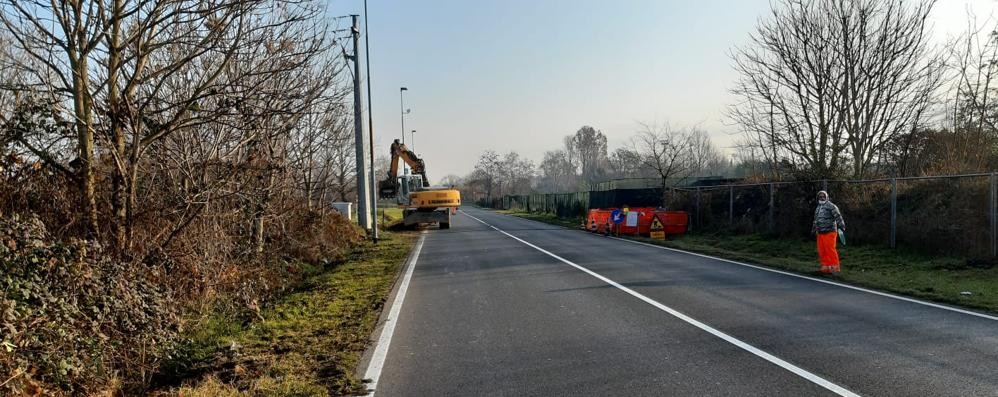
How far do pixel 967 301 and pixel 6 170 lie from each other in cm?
1205

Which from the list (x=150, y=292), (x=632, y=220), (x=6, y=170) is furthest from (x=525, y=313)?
(x=632, y=220)

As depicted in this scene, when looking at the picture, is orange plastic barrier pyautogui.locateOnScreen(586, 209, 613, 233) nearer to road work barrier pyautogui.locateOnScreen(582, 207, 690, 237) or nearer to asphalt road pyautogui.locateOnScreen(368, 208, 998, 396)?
road work barrier pyautogui.locateOnScreen(582, 207, 690, 237)

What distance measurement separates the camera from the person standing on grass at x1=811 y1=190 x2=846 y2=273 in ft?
38.6

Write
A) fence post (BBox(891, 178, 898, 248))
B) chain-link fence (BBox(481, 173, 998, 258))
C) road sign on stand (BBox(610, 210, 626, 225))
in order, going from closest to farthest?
chain-link fence (BBox(481, 173, 998, 258))
fence post (BBox(891, 178, 898, 248))
road sign on stand (BBox(610, 210, 626, 225))

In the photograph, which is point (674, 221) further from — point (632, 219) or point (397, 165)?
point (397, 165)

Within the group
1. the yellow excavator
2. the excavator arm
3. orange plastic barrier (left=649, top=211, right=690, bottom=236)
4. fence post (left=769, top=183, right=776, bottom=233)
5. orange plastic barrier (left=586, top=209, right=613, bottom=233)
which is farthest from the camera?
the excavator arm

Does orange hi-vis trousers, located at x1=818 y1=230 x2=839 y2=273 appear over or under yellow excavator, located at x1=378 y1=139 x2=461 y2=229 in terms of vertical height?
under

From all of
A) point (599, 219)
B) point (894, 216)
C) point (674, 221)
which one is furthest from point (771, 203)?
point (599, 219)

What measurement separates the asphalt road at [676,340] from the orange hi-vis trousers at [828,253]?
915 millimetres

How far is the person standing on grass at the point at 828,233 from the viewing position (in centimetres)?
1176

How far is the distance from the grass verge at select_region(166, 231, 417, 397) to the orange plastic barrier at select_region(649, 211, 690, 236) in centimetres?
1453

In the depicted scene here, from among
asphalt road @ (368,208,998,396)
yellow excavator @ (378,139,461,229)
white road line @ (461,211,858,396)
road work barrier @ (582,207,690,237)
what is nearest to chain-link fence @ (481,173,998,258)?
road work barrier @ (582,207,690,237)

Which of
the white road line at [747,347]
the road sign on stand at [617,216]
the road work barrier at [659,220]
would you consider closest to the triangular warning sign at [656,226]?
the road work barrier at [659,220]

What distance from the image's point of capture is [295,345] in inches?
261
